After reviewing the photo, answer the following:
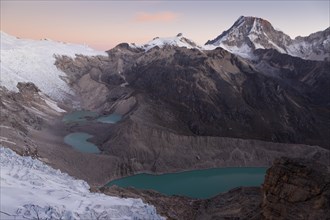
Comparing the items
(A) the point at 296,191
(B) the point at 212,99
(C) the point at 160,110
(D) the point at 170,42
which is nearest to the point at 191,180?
(C) the point at 160,110

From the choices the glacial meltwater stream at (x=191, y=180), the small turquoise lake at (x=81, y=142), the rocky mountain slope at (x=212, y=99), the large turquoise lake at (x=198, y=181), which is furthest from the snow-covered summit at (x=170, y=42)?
the large turquoise lake at (x=198, y=181)

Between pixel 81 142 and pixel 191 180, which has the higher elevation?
pixel 81 142

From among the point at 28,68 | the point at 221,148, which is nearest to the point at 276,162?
the point at 221,148

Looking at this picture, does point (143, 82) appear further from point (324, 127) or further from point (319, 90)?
point (319, 90)

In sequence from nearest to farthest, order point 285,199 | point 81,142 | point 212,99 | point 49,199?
point 49,199
point 285,199
point 81,142
point 212,99

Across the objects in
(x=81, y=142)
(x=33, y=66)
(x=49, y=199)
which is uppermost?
(x=33, y=66)

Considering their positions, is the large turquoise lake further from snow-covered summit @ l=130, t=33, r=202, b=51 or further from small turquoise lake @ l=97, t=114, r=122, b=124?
snow-covered summit @ l=130, t=33, r=202, b=51

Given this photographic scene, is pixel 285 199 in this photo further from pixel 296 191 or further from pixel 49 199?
pixel 49 199
